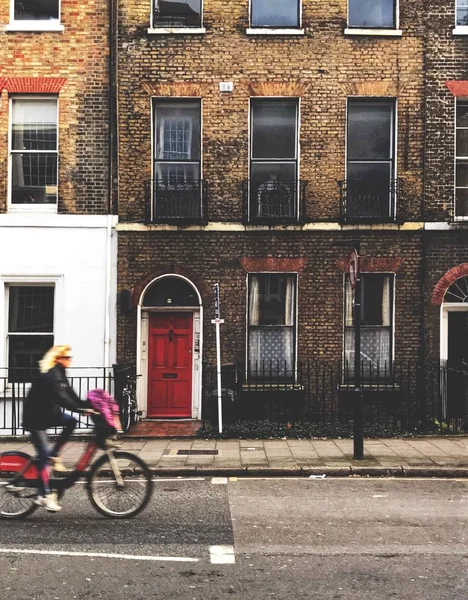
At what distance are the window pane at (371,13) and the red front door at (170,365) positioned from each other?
24.2 ft

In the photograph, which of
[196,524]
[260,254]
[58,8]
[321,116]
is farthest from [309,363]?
[58,8]

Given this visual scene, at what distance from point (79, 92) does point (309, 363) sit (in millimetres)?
A: 7546

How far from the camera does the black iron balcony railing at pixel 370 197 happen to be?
52.1ft

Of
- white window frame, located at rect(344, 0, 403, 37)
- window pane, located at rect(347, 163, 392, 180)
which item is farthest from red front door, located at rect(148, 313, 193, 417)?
white window frame, located at rect(344, 0, 403, 37)

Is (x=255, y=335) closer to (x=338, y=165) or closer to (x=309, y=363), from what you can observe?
(x=309, y=363)

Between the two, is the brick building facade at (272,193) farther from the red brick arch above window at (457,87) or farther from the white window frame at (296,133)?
the red brick arch above window at (457,87)

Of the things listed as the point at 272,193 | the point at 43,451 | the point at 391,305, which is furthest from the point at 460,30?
the point at 43,451

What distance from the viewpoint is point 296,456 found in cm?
1207

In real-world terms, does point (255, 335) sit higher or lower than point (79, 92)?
lower

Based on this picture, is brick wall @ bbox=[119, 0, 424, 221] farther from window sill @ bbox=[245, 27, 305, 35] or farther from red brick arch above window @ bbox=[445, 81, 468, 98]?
red brick arch above window @ bbox=[445, 81, 468, 98]

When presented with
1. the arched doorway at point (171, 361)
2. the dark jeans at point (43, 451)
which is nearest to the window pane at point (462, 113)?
the arched doorway at point (171, 361)

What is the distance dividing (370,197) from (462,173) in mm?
2109

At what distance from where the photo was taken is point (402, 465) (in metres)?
11.3

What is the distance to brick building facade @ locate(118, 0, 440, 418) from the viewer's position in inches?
623
